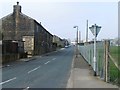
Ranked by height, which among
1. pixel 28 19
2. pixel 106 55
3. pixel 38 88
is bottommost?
pixel 38 88

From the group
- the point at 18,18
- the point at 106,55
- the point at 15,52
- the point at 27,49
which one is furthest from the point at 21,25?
the point at 106,55

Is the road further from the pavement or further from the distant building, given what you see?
the distant building

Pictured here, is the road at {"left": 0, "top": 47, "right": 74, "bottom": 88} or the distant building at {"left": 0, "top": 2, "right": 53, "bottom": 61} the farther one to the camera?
the distant building at {"left": 0, "top": 2, "right": 53, "bottom": 61}

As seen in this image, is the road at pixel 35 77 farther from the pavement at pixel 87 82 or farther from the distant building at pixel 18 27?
the distant building at pixel 18 27

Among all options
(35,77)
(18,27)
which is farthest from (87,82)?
(18,27)

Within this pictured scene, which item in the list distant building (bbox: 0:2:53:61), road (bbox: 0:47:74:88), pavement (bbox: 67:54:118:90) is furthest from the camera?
distant building (bbox: 0:2:53:61)

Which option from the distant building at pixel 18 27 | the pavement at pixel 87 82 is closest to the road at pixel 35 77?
the pavement at pixel 87 82

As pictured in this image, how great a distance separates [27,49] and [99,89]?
58.1 m

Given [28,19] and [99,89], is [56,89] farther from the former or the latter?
[28,19]

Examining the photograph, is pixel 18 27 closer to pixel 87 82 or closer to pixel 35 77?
pixel 35 77

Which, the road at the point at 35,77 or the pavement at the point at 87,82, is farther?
the road at the point at 35,77

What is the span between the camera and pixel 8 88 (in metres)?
16.2

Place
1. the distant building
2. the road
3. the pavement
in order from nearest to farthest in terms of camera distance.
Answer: the pavement < the road < the distant building

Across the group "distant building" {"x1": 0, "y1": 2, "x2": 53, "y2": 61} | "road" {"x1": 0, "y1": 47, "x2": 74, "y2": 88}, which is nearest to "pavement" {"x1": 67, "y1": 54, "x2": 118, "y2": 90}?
"road" {"x1": 0, "y1": 47, "x2": 74, "y2": 88}
